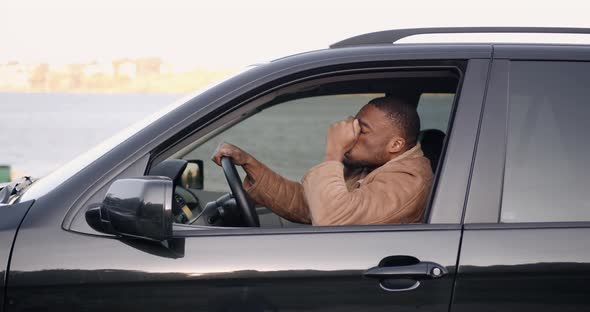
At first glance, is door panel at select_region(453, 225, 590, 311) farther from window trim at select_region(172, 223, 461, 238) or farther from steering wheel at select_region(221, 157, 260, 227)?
steering wheel at select_region(221, 157, 260, 227)

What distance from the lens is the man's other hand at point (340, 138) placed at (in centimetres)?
317

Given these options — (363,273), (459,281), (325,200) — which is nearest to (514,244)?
(459,281)

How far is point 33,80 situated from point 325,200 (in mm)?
151212

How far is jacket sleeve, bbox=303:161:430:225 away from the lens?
2.94 metres

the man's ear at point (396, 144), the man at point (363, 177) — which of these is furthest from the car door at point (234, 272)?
the man's ear at point (396, 144)

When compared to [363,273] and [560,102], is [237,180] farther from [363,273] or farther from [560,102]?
[560,102]

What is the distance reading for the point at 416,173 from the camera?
316 cm

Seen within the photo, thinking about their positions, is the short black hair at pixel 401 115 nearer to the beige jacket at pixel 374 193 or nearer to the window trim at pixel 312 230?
the beige jacket at pixel 374 193

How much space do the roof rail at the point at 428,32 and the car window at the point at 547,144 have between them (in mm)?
358

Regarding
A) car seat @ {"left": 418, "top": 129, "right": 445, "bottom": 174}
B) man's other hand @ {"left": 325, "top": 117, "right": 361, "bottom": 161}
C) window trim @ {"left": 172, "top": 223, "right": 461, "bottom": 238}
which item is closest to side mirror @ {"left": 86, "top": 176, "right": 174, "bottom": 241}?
window trim @ {"left": 172, "top": 223, "right": 461, "bottom": 238}

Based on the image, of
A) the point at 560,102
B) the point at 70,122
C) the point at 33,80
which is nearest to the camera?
the point at 560,102

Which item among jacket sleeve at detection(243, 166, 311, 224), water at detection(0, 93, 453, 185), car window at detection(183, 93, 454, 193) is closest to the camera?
jacket sleeve at detection(243, 166, 311, 224)

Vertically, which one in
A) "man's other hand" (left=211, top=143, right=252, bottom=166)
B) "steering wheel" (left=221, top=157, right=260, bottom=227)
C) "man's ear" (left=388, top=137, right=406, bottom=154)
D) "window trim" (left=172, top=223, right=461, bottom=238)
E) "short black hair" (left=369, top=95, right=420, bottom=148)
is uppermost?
"short black hair" (left=369, top=95, right=420, bottom=148)

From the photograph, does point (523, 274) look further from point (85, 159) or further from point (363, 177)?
point (85, 159)
